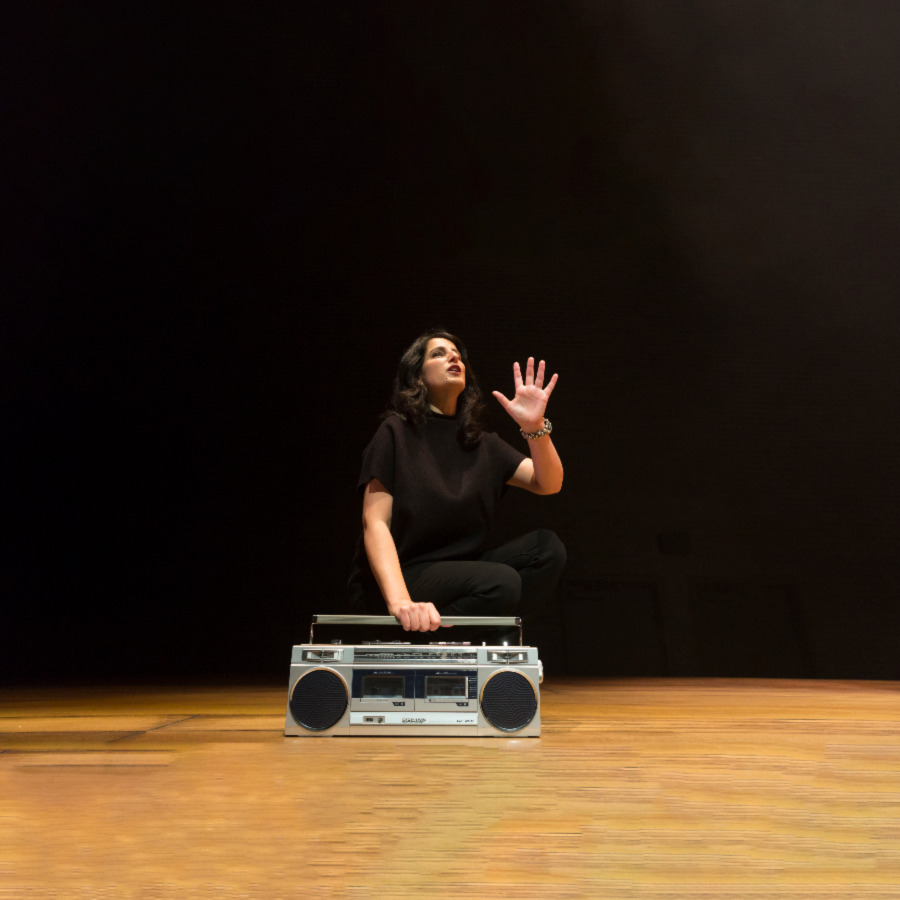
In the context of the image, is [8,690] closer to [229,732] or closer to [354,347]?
[229,732]

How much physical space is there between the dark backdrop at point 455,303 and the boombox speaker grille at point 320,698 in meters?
1.92

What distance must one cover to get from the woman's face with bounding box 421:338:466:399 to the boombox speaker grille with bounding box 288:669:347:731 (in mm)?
782

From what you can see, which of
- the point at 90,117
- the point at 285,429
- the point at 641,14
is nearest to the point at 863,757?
the point at 285,429

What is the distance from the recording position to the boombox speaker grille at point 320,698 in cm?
125

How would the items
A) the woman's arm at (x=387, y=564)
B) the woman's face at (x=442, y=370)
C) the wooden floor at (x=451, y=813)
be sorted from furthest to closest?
1. the woman's face at (x=442, y=370)
2. the woman's arm at (x=387, y=564)
3. the wooden floor at (x=451, y=813)

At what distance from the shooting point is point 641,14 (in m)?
3.29

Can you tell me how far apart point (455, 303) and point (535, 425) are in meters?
1.70

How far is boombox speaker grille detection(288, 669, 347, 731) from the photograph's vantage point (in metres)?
1.25

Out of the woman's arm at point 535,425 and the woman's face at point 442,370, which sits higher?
the woman's face at point 442,370

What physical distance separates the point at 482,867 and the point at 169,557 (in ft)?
9.09

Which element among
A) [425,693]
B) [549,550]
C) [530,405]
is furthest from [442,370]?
[425,693]

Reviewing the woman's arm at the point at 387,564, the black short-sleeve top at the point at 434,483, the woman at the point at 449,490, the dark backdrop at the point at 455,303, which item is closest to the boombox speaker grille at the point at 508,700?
the woman's arm at the point at 387,564

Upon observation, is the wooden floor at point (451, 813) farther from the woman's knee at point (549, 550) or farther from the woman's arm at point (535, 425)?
the woman's arm at point (535, 425)

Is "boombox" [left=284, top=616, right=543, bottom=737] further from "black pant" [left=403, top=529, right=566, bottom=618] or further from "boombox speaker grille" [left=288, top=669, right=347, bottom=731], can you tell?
"black pant" [left=403, top=529, right=566, bottom=618]
